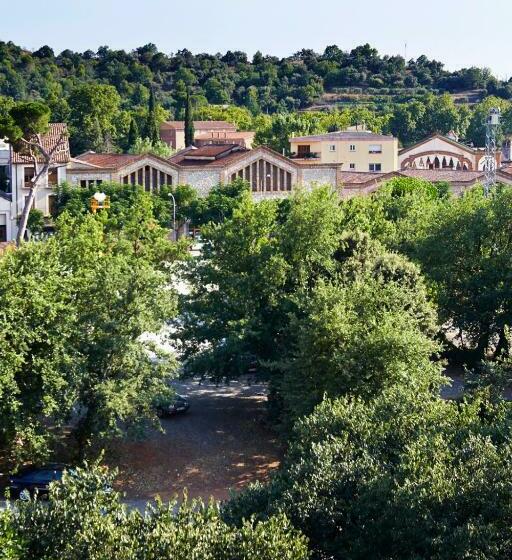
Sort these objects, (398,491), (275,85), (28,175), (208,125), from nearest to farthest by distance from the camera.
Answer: (398,491) < (28,175) < (208,125) < (275,85)

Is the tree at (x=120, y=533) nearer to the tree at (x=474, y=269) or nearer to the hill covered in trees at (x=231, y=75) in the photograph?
the tree at (x=474, y=269)

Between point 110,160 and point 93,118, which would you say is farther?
point 93,118

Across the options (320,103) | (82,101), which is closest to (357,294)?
(82,101)

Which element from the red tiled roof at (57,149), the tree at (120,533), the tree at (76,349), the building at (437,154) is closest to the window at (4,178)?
the red tiled roof at (57,149)

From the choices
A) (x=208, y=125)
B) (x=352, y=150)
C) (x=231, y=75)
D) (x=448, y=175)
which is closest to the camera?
(x=448, y=175)

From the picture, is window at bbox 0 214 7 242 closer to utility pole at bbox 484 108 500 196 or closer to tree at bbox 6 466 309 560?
utility pole at bbox 484 108 500 196

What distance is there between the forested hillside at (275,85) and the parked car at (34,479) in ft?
257

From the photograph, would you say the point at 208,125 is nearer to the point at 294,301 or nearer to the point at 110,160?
the point at 110,160

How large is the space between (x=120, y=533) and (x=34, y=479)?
384 inches

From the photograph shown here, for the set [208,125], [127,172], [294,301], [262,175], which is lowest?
[294,301]

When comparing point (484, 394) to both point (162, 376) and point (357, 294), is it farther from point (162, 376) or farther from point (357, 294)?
point (162, 376)

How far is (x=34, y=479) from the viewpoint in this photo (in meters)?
22.6

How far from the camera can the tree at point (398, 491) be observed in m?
14.2

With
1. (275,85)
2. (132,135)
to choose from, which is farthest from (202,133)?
(275,85)
